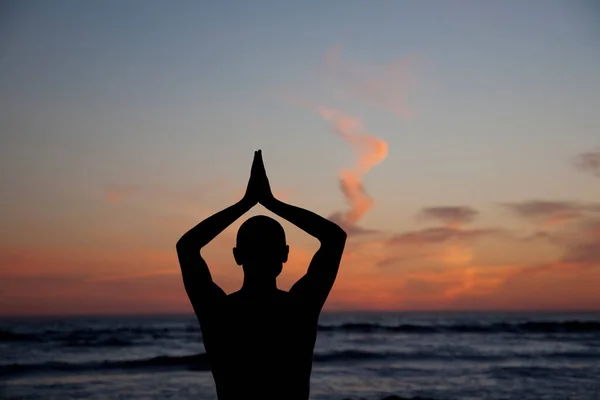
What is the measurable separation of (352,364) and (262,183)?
59.6 ft

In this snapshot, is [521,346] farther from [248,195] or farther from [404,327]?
A: [248,195]

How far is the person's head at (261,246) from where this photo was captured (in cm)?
253

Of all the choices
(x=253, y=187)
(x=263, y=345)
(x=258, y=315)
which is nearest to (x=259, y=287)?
(x=258, y=315)

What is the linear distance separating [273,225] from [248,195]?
25 cm

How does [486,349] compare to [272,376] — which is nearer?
[272,376]

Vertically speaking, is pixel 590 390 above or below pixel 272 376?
below

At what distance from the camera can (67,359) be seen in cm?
2091

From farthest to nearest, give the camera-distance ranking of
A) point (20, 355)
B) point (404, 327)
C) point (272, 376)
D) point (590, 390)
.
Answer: point (404, 327)
point (20, 355)
point (590, 390)
point (272, 376)


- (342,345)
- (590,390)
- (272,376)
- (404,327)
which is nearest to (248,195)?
(272,376)

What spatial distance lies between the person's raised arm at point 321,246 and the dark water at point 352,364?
11127 millimetres

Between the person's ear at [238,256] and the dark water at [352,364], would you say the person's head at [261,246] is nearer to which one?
the person's ear at [238,256]

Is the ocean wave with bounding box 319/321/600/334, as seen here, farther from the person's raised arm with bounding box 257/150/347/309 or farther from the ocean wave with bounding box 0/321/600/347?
the person's raised arm with bounding box 257/150/347/309

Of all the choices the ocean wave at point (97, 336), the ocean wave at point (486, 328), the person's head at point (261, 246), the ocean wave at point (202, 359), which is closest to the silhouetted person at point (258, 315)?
the person's head at point (261, 246)

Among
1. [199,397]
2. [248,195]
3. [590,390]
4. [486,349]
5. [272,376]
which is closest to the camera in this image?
[272,376]
